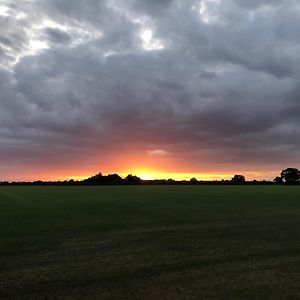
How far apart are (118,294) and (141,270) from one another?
1.64 meters

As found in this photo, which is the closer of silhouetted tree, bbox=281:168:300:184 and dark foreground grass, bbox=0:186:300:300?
dark foreground grass, bbox=0:186:300:300

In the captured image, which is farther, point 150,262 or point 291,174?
point 291,174

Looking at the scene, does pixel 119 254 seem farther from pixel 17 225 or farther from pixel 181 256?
pixel 17 225

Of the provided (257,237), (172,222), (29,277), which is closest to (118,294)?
(29,277)

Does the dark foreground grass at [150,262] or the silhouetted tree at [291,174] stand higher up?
the silhouetted tree at [291,174]

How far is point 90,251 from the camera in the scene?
35.1ft

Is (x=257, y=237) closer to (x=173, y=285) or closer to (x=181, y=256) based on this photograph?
(x=181, y=256)

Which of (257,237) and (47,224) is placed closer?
(257,237)

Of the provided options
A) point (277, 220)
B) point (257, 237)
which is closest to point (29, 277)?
point (257, 237)

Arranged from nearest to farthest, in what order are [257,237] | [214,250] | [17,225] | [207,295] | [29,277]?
1. [207,295]
2. [29,277]
3. [214,250]
4. [257,237]
5. [17,225]

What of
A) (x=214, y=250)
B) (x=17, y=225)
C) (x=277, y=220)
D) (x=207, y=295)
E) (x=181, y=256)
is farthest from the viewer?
(x=277, y=220)

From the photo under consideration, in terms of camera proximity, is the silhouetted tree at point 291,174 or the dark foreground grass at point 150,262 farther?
the silhouetted tree at point 291,174

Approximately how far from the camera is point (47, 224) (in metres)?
17.0

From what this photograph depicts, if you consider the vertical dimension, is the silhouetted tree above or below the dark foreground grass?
above
